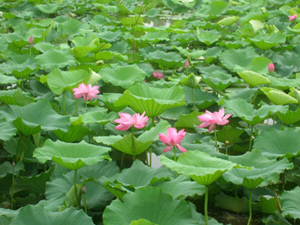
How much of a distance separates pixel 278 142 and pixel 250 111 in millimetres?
217

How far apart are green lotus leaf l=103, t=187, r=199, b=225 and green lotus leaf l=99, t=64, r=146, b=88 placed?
1312 mm

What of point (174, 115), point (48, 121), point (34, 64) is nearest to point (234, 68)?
point (174, 115)

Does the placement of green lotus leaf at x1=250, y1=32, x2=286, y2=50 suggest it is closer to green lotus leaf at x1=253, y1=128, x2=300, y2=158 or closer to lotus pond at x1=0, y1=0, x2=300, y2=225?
lotus pond at x1=0, y1=0, x2=300, y2=225

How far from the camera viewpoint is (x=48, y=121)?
182cm

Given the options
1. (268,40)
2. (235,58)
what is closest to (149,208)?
(235,58)

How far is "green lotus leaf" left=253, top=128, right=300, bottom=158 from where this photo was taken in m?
1.77

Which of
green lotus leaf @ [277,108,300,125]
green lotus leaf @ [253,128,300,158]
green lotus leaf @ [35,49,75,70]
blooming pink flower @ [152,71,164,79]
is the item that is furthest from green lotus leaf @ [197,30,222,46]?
green lotus leaf @ [253,128,300,158]

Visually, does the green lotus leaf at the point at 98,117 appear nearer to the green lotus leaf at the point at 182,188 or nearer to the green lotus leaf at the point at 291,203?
the green lotus leaf at the point at 182,188

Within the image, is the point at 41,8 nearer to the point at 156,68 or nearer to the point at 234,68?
the point at 156,68

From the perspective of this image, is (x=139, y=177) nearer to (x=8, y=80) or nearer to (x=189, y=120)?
(x=189, y=120)

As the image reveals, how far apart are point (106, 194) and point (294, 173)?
703 millimetres

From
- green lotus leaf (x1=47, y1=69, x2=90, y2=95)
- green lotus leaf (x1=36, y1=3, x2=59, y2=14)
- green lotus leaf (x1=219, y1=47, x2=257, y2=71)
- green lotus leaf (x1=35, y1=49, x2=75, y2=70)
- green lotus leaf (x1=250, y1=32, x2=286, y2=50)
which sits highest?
green lotus leaf (x1=47, y1=69, x2=90, y2=95)

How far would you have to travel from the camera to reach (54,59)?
2.88 metres

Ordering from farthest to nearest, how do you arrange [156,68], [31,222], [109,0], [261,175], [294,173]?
[109,0], [156,68], [294,173], [261,175], [31,222]
